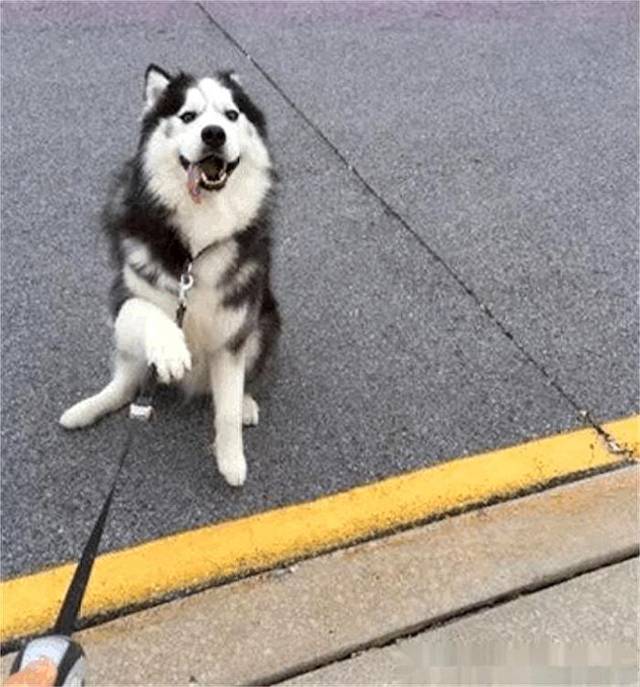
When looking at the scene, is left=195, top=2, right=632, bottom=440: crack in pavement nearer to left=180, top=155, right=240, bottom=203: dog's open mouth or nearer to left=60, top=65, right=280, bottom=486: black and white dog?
left=60, top=65, right=280, bottom=486: black and white dog

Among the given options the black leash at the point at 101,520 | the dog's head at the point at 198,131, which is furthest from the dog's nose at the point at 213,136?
the black leash at the point at 101,520

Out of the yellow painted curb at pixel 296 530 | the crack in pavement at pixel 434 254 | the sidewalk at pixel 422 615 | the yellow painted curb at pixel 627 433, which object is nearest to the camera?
the sidewalk at pixel 422 615

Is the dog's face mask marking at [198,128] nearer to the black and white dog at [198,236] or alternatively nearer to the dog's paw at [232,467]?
the black and white dog at [198,236]

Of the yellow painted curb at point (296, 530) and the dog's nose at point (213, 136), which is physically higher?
Answer: the dog's nose at point (213, 136)

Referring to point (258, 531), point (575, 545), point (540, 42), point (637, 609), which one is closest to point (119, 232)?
point (258, 531)

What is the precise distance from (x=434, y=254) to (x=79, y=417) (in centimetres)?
152

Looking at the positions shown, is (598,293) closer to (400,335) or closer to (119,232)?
(400,335)

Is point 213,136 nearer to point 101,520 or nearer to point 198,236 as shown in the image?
point 198,236

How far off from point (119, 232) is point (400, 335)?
3.51 ft

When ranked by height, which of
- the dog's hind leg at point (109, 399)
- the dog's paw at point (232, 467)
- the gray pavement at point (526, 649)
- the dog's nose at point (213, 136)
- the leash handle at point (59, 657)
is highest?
the leash handle at point (59, 657)

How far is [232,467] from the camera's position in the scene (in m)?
2.68

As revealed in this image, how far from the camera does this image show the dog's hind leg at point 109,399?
2.81 m

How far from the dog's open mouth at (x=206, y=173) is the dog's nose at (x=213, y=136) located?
0.06 metres

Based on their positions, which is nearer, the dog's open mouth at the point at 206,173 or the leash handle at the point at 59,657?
the leash handle at the point at 59,657
